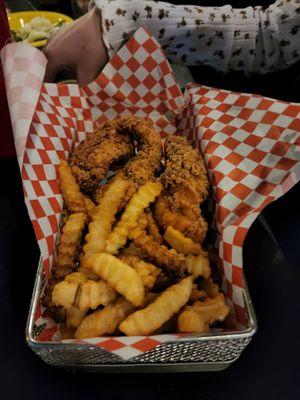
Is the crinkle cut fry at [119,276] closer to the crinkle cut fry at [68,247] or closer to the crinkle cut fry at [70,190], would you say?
the crinkle cut fry at [68,247]

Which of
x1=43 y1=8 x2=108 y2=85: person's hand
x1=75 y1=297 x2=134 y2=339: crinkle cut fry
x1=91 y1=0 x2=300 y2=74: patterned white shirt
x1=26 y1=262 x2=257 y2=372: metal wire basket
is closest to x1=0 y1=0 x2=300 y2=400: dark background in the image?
x1=26 y1=262 x2=257 y2=372: metal wire basket

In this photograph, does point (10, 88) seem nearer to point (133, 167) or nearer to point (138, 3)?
point (133, 167)

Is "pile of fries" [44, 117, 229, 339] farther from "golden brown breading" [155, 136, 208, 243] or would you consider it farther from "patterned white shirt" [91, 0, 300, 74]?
"patterned white shirt" [91, 0, 300, 74]

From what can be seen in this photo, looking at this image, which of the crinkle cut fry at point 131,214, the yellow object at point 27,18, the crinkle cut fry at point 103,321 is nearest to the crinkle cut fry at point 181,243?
the crinkle cut fry at point 131,214

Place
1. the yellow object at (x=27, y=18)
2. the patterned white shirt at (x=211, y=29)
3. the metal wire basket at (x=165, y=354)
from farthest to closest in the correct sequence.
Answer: the yellow object at (x=27, y=18) < the patterned white shirt at (x=211, y=29) < the metal wire basket at (x=165, y=354)

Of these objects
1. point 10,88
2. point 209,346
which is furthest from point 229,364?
point 10,88

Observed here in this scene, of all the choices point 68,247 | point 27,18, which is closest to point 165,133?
point 68,247
